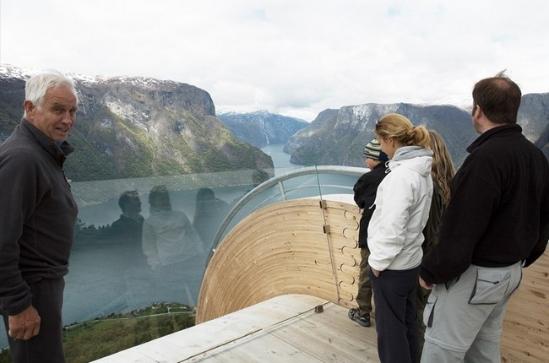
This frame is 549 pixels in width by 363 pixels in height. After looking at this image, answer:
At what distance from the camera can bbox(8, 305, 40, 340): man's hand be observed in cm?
145

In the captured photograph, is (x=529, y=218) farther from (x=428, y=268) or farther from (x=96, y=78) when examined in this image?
(x=96, y=78)

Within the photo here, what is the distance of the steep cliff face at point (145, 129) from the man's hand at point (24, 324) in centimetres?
2424

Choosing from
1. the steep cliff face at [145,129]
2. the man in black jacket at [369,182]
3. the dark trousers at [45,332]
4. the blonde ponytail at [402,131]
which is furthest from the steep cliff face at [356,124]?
the dark trousers at [45,332]

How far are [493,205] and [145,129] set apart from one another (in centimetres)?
8807

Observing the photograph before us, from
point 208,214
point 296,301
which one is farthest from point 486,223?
point 208,214

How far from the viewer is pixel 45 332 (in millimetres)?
1590

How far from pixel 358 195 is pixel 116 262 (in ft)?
13.8

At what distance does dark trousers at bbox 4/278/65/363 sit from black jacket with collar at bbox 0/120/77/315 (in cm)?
6

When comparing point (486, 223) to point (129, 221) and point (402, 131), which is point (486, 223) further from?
point (129, 221)

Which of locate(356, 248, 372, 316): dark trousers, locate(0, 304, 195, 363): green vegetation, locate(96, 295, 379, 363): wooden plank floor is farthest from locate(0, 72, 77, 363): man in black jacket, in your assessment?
locate(0, 304, 195, 363): green vegetation

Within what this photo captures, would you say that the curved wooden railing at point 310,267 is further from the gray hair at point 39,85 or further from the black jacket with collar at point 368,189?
the gray hair at point 39,85

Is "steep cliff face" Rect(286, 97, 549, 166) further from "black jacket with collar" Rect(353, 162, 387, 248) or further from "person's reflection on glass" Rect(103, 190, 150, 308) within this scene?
"black jacket with collar" Rect(353, 162, 387, 248)

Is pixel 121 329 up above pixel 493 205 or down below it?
below

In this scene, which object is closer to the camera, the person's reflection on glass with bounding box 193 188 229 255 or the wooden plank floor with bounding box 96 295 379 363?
the wooden plank floor with bounding box 96 295 379 363
